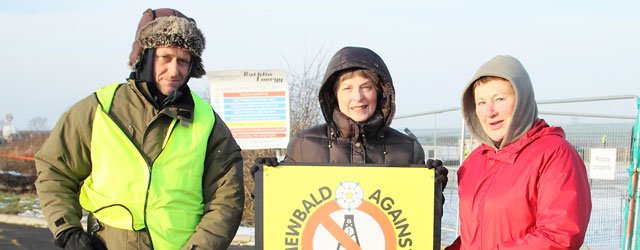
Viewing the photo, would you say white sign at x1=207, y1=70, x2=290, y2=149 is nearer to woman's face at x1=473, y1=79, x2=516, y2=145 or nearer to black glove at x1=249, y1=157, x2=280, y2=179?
black glove at x1=249, y1=157, x2=280, y2=179

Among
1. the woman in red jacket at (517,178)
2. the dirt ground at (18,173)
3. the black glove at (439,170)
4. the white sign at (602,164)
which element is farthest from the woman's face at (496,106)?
the dirt ground at (18,173)

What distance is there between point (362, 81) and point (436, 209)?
30.1 inches

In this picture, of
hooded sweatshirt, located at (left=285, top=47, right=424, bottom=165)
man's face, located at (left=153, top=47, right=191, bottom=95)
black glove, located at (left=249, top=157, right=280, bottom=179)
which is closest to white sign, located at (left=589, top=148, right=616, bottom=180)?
hooded sweatshirt, located at (left=285, top=47, right=424, bottom=165)

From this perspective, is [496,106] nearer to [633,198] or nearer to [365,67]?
[365,67]

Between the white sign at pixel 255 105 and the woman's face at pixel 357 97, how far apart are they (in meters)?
5.10

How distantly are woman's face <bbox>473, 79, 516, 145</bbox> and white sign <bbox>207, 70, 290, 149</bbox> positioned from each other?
568 cm

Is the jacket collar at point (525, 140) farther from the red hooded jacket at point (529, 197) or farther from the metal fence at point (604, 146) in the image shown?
the metal fence at point (604, 146)

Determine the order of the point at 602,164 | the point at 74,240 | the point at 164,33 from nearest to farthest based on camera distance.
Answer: the point at 74,240, the point at 164,33, the point at 602,164

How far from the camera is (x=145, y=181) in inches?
122

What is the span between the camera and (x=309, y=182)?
3.20 metres

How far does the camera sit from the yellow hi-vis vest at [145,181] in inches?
121

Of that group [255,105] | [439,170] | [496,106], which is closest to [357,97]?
[439,170]

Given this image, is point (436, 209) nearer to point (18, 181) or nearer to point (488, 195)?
point (488, 195)

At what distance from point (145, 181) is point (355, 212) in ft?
3.27
